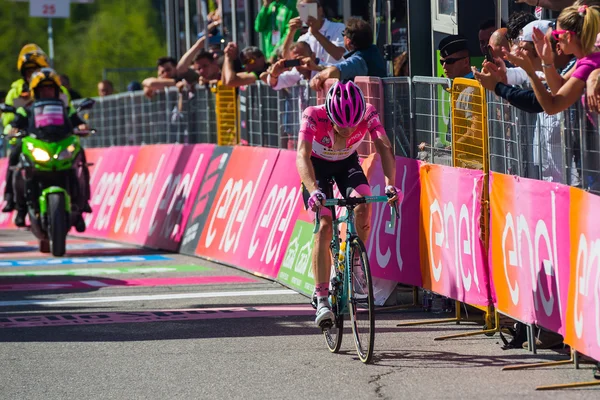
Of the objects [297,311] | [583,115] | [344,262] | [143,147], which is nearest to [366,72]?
[297,311]

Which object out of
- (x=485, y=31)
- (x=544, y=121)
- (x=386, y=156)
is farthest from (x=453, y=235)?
(x=485, y=31)

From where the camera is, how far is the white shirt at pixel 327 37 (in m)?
14.5

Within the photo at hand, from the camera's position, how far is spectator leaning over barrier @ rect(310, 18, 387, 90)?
12.4m

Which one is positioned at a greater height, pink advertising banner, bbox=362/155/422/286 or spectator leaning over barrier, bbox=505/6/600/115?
spectator leaning over barrier, bbox=505/6/600/115

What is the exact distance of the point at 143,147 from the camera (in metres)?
20.3

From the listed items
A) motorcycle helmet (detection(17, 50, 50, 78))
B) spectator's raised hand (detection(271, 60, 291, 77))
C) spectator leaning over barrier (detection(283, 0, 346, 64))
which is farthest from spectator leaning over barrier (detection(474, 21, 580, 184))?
motorcycle helmet (detection(17, 50, 50, 78))

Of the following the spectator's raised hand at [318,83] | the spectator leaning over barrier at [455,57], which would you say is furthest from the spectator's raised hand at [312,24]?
the spectator leaning over barrier at [455,57]

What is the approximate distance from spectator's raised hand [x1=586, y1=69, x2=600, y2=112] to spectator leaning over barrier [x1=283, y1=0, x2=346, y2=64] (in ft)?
20.8

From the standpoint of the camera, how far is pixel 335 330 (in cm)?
936

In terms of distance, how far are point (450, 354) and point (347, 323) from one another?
169cm

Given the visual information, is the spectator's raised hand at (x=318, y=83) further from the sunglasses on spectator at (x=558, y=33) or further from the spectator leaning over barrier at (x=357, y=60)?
the sunglasses on spectator at (x=558, y=33)

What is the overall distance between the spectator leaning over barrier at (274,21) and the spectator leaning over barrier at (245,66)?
33 cm

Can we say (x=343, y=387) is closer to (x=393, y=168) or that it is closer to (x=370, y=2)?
(x=393, y=168)

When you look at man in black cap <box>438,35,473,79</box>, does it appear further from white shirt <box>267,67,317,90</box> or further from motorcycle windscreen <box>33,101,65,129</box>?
motorcycle windscreen <box>33,101,65,129</box>
